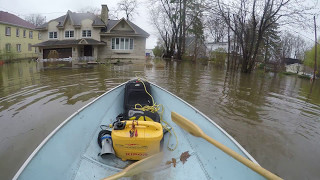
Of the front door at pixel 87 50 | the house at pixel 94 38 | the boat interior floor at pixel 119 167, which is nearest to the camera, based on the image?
the boat interior floor at pixel 119 167

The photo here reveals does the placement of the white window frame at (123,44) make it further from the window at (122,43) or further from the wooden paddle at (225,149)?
the wooden paddle at (225,149)

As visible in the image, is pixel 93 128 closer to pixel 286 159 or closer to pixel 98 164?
pixel 98 164

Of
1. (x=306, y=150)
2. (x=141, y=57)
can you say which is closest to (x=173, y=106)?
(x=306, y=150)

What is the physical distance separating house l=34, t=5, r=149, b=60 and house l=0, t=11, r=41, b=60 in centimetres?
544

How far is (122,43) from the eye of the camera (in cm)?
2191

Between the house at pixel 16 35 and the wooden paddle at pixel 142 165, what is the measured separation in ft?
86.5

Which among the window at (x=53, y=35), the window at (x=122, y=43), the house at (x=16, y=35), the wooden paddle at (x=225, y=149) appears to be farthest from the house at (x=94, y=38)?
the wooden paddle at (x=225, y=149)

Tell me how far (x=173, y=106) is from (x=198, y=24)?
2352 cm

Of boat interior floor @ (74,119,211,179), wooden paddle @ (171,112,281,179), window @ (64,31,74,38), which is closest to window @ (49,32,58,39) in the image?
window @ (64,31,74,38)

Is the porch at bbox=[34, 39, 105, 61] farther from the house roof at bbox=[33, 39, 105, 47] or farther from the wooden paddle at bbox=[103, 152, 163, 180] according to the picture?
the wooden paddle at bbox=[103, 152, 163, 180]

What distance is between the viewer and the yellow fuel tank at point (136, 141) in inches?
91.7

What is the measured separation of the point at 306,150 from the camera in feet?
11.3

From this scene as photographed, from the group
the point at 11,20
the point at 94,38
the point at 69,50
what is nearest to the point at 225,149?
the point at 94,38

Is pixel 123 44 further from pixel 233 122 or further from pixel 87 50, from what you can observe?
pixel 233 122
